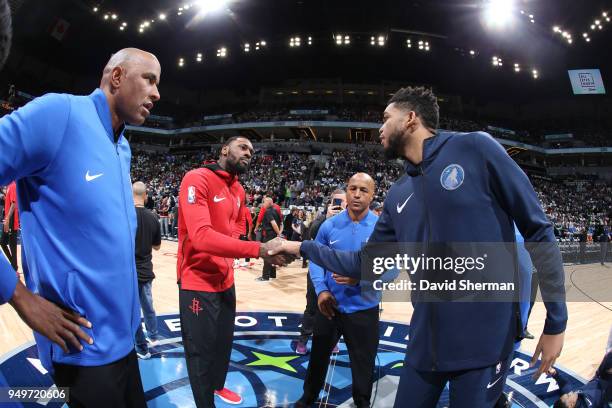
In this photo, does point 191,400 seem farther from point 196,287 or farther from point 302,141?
point 302,141

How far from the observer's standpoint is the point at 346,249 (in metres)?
3.27

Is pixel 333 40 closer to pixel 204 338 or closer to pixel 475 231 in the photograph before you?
pixel 204 338

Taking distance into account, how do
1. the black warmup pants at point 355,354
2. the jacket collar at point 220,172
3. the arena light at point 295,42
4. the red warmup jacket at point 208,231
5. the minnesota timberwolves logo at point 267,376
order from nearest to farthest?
the red warmup jacket at point 208,231
the jacket collar at point 220,172
the black warmup pants at point 355,354
the minnesota timberwolves logo at point 267,376
the arena light at point 295,42

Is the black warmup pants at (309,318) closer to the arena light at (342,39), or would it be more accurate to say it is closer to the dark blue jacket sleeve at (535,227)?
the dark blue jacket sleeve at (535,227)

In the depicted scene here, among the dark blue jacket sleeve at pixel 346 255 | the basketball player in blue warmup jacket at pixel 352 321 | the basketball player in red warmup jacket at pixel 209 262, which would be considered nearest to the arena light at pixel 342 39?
the basketball player in blue warmup jacket at pixel 352 321

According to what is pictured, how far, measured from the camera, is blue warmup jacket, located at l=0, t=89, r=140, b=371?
1203 millimetres

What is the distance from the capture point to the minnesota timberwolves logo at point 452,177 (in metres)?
1.61

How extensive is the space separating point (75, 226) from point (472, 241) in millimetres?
1575

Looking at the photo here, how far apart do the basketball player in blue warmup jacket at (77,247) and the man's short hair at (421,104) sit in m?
1.45

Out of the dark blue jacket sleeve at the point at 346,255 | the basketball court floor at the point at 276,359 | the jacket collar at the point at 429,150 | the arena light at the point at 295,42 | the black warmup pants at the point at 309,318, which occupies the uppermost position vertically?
the arena light at the point at 295,42

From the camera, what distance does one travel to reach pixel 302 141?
34.8 metres

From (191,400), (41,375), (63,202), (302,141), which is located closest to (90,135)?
(63,202)

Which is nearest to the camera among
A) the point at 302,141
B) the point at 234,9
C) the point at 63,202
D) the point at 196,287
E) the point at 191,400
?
the point at 63,202

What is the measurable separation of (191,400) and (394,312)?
415 cm
